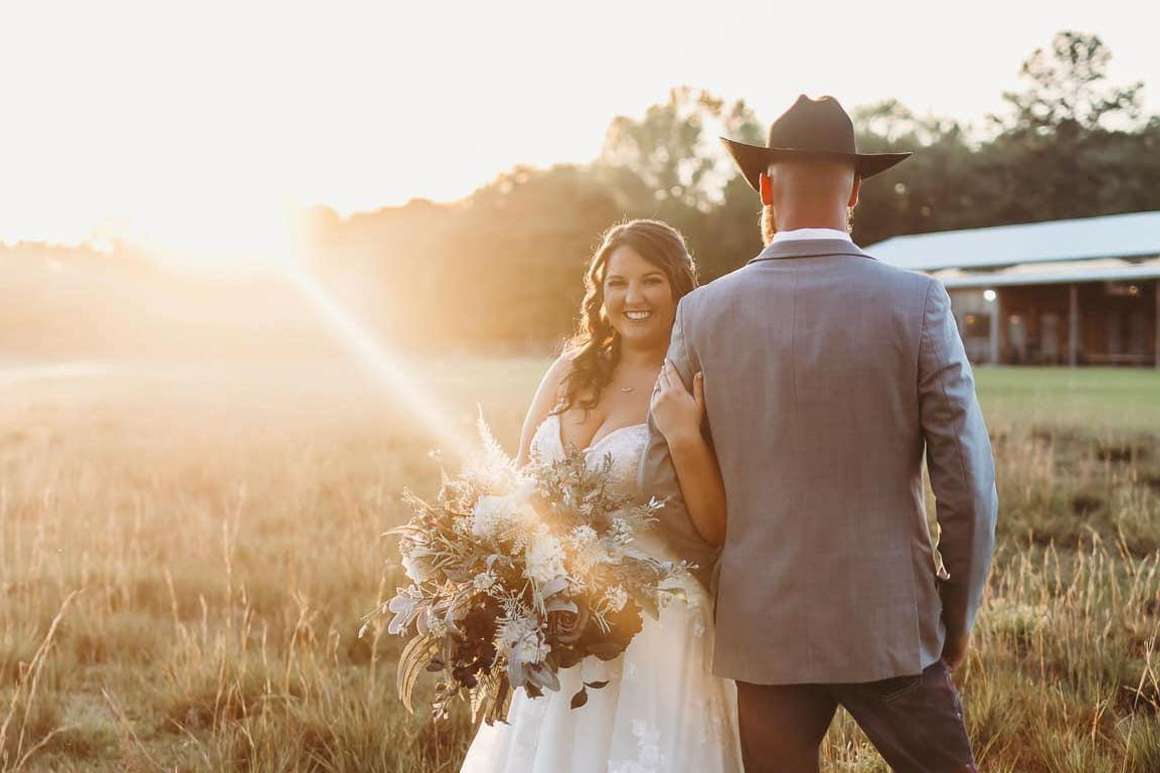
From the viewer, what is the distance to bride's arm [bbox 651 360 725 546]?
257 centimetres

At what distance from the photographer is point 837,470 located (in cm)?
237

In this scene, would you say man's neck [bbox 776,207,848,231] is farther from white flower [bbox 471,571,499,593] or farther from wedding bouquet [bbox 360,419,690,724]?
white flower [bbox 471,571,499,593]

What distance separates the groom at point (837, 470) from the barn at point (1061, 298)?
30.1 meters

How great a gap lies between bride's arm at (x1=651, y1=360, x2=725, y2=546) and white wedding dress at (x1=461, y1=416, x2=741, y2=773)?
33 centimetres

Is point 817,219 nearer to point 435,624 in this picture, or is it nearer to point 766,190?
point 766,190

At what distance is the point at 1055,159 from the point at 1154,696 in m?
61.0

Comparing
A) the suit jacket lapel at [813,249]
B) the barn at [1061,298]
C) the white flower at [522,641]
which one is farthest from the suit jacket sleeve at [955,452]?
the barn at [1061,298]

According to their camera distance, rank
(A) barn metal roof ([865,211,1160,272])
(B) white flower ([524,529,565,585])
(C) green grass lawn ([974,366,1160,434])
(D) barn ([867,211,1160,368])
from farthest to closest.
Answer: (A) barn metal roof ([865,211,1160,272]) < (D) barn ([867,211,1160,368]) < (C) green grass lawn ([974,366,1160,434]) < (B) white flower ([524,529,565,585])

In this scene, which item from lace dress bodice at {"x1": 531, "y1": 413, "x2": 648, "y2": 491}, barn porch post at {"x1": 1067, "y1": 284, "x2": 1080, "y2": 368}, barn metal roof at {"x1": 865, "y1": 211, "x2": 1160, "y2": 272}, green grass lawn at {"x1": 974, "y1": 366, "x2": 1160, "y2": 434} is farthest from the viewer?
barn metal roof at {"x1": 865, "y1": 211, "x2": 1160, "y2": 272}

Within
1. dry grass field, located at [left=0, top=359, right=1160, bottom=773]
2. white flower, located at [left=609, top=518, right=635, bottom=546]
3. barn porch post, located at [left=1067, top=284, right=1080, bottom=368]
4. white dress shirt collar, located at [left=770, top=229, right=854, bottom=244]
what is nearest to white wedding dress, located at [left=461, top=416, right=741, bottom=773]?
white flower, located at [left=609, top=518, right=635, bottom=546]

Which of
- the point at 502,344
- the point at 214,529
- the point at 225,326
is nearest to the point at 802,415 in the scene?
the point at 214,529

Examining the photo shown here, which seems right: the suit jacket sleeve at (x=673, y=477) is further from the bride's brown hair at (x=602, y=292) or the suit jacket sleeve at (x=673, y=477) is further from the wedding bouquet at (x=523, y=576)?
the bride's brown hair at (x=602, y=292)

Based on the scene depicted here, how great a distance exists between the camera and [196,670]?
4664 millimetres

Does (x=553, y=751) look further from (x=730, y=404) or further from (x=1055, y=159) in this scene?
(x=1055, y=159)
